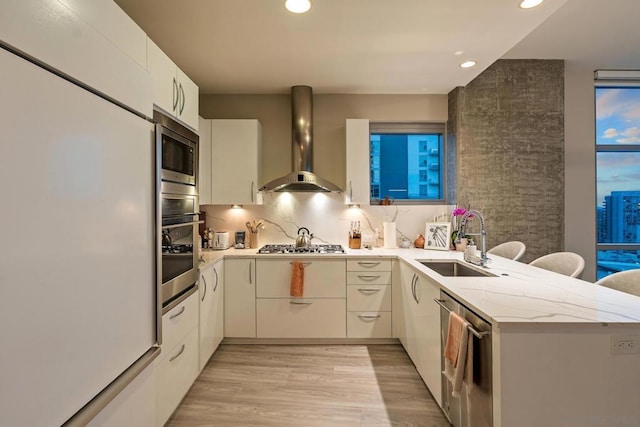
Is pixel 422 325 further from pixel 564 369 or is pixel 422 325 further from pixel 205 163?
pixel 205 163

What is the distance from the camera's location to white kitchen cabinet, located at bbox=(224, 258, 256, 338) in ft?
9.32

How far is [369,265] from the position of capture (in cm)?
285

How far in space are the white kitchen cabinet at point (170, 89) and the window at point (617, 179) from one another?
14.1 feet

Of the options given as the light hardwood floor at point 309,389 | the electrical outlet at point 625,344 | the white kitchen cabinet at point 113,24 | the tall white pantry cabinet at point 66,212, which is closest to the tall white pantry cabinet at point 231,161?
the light hardwood floor at point 309,389

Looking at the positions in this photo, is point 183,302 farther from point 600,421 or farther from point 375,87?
point 375,87

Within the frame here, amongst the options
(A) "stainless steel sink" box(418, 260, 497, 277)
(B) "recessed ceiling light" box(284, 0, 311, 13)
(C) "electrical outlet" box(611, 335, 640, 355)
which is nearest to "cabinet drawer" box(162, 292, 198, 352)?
(A) "stainless steel sink" box(418, 260, 497, 277)

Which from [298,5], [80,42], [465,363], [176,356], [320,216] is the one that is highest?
[298,5]

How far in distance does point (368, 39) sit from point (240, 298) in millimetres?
2418

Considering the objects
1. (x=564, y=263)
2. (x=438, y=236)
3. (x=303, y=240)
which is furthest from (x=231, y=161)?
(x=564, y=263)

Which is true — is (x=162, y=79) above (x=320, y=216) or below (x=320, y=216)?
above

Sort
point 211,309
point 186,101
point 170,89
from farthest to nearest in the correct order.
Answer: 1. point 211,309
2. point 186,101
3. point 170,89

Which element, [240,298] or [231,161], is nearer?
[240,298]

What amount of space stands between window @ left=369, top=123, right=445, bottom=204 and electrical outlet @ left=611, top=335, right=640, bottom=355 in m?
2.43

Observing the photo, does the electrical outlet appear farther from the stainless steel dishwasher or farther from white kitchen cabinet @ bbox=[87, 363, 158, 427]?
white kitchen cabinet @ bbox=[87, 363, 158, 427]
